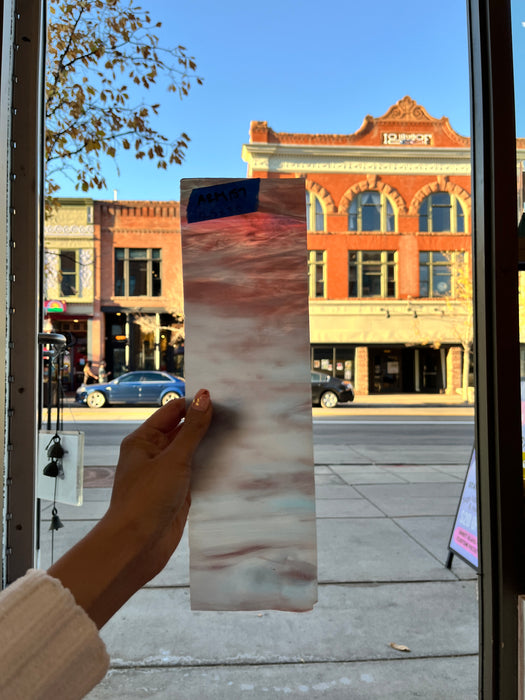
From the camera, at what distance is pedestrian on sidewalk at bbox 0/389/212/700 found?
1.92ft

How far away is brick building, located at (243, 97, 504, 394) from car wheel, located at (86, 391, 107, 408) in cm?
865

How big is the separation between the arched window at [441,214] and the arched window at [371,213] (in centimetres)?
131

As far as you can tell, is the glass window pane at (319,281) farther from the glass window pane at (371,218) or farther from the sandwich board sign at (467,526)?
the sandwich board sign at (467,526)

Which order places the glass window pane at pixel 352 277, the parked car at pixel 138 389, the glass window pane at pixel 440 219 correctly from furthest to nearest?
1. the glass window pane at pixel 352 277
2. the glass window pane at pixel 440 219
3. the parked car at pixel 138 389

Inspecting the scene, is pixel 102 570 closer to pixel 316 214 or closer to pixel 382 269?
pixel 316 214

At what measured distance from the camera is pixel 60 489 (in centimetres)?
154

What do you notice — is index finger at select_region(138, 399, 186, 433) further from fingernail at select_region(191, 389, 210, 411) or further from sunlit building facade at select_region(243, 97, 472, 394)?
sunlit building facade at select_region(243, 97, 472, 394)

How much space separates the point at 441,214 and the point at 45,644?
74.2ft

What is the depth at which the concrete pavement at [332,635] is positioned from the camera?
2365 millimetres

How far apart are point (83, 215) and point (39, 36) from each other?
71.3 ft

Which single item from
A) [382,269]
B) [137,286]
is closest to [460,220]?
[382,269]

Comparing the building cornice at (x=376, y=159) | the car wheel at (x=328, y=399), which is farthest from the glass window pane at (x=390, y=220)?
the car wheel at (x=328, y=399)

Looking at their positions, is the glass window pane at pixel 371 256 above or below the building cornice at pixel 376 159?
below

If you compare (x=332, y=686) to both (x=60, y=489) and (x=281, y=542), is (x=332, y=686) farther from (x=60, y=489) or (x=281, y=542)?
(x=281, y=542)
